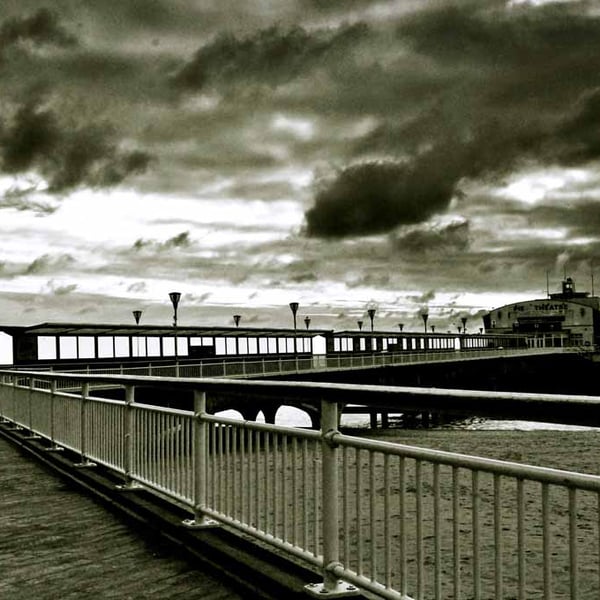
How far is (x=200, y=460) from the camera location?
617 centimetres

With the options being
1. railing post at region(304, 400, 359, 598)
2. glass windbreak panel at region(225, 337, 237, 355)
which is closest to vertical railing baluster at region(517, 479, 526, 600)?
railing post at region(304, 400, 359, 598)

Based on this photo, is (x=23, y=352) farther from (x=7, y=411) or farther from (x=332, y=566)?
(x=332, y=566)

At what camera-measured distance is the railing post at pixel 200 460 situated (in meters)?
6.13

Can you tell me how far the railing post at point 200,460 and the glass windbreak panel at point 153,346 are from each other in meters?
51.3

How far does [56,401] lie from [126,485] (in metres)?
4.18

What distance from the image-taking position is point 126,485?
818 cm

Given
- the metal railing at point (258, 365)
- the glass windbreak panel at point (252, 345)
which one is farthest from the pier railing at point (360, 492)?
the glass windbreak panel at point (252, 345)

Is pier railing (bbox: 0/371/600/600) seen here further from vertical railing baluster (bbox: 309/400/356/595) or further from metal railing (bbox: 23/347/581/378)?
metal railing (bbox: 23/347/581/378)

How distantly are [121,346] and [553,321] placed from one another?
363ft

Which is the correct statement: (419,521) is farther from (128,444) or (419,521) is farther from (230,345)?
(230,345)

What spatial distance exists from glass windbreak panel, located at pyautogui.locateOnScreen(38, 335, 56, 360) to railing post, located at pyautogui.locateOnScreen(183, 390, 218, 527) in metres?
42.7

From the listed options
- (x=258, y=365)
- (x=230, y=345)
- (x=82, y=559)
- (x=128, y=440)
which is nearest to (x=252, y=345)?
(x=230, y=345)

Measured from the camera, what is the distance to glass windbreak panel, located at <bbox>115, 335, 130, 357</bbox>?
53281 millimetres

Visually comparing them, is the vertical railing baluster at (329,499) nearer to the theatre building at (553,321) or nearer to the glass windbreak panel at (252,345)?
the glass windbreak panel at (252,345)
